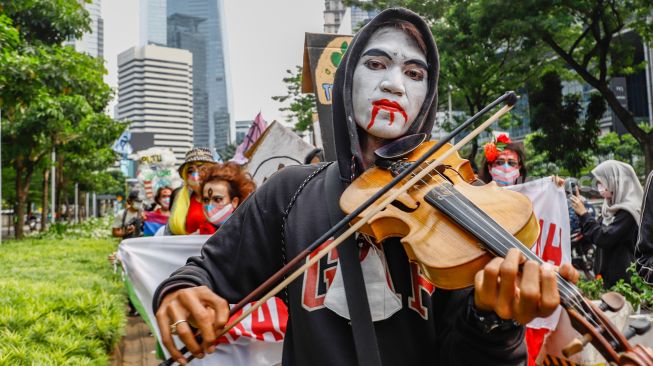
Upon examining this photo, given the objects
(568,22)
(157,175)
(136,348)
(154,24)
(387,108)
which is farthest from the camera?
(154,24)

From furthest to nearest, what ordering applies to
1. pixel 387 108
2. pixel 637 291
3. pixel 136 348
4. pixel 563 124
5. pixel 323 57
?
pixel 563 124 → pixel 136 348 → pixel 323 57 → pixel 637 291 → pixel 387 108

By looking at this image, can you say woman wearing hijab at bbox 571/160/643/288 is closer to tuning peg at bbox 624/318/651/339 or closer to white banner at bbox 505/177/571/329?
white banner at bbox 505/177/571/329

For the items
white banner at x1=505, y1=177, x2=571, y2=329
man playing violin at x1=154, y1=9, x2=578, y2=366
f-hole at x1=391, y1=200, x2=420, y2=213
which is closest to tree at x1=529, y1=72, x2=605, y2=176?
white banner at x1=505, y1=177, x2=571, y2=329

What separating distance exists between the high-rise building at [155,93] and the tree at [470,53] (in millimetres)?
95393

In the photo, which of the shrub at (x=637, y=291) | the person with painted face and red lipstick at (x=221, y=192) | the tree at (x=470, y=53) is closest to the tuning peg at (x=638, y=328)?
the shrub at (x=637, y=291)

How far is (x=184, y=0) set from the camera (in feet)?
545

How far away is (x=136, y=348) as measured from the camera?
6469 millimetres

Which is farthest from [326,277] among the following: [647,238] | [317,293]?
[647,238]

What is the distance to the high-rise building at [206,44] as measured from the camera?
163m

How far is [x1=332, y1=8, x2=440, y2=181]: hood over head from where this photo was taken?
1.86 meters

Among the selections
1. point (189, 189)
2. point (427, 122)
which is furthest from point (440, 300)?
point (189, 189)

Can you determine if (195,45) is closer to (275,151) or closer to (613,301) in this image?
(275,151)

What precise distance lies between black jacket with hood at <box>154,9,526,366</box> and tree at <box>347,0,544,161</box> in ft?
41.3

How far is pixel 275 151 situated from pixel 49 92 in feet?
26.1
